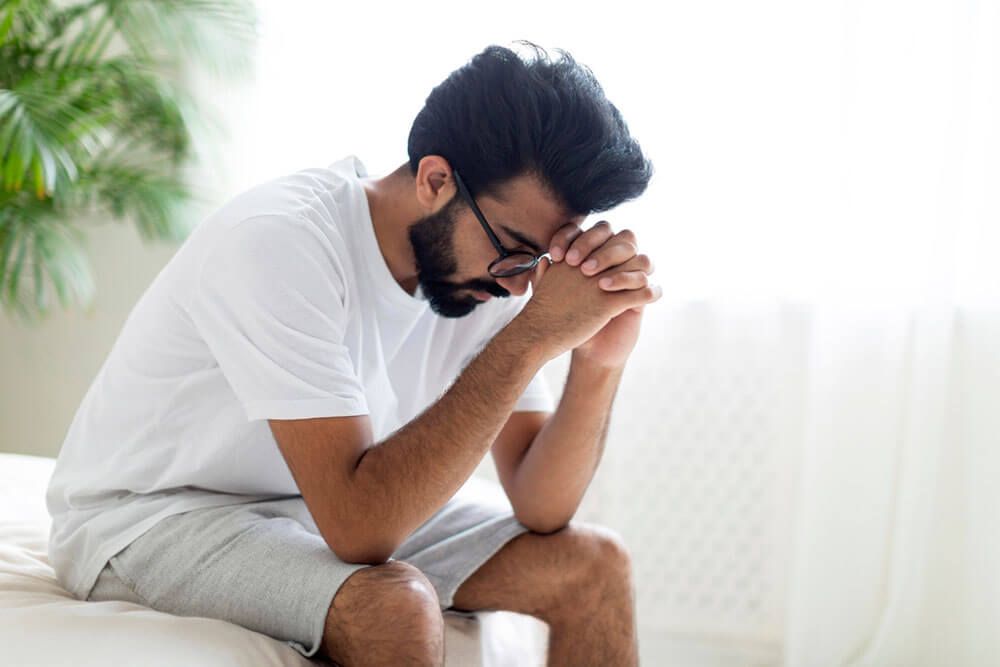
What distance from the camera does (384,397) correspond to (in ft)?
4.72

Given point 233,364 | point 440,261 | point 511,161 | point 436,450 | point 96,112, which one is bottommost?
point 436,450

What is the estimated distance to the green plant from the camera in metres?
2.26

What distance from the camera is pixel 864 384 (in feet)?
7.13

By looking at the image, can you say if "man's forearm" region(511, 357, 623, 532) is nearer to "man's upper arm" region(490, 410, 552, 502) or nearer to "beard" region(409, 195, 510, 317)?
"man's upper arm" region(490, 410, 552, 502)

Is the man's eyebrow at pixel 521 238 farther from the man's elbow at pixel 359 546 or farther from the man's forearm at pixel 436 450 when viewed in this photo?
the man's elbow at pixel 359 546

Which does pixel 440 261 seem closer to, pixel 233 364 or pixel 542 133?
pixel 542 133

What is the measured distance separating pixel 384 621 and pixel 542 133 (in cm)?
63

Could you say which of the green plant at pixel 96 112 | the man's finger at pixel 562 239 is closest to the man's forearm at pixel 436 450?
the man's finger at pixel 562 239

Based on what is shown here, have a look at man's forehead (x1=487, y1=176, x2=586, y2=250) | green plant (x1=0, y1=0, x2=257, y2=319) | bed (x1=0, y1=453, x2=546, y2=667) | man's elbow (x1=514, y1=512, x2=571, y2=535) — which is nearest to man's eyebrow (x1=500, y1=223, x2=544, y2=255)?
man's forehead (x1=487, y1=176, x2=586, y2=250)

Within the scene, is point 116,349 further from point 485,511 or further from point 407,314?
point 485,511

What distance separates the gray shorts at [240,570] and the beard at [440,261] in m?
0.35

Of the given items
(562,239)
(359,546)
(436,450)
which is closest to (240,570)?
(359,546)

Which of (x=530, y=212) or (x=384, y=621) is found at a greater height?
(x=530, y=212)

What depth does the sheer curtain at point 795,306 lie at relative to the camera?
6.82 ft
